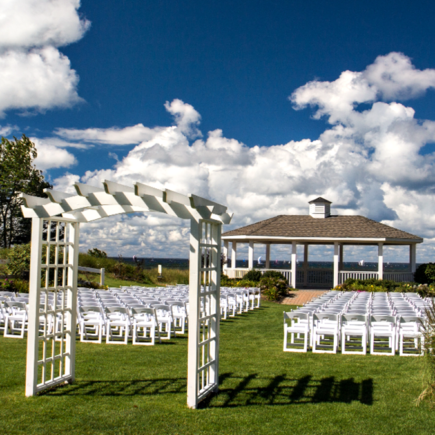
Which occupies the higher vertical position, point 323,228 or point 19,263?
point 323,228

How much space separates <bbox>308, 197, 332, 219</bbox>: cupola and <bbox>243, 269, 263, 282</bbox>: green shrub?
7.45 meters

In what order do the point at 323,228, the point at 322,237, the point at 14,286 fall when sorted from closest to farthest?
the point at 14,286, the point at 322,237, the point at 323,228

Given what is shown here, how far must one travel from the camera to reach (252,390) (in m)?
6.80

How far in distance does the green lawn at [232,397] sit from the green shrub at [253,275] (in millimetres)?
15333

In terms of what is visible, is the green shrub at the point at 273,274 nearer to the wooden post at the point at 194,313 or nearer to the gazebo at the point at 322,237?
the gazebo at the point at 322,237

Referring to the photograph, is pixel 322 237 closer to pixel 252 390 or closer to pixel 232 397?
pixel 252 390

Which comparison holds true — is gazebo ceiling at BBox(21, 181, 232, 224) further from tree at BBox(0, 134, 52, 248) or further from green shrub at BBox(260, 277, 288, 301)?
tree at BBox(0, 134, 52, 248)

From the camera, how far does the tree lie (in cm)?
3938

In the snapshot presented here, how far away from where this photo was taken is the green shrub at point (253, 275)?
2502 cm

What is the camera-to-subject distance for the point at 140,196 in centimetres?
582

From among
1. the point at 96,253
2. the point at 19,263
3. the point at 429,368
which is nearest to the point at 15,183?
the point at 96,253

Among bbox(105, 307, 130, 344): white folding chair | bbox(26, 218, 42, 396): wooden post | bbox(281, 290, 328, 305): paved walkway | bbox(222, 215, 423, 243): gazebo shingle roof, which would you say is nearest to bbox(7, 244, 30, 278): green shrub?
bbox(222, 215, 423, 243): gazebo shingle roof

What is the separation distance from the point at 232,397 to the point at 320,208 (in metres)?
25.6

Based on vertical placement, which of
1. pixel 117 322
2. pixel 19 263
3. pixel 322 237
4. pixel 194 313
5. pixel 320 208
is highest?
pixel 320 208
